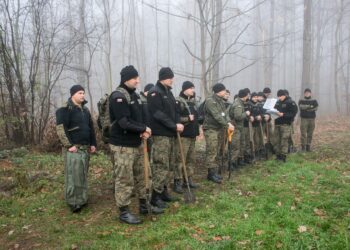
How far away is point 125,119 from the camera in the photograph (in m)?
5.21

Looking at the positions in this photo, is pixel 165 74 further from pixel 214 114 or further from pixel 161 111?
pixel 214 114

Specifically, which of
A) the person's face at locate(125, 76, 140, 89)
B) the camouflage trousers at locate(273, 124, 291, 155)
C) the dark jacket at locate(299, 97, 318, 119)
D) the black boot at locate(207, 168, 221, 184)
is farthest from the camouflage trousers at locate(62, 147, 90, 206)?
the dark jacket at locate(299, 97, 318, 119)

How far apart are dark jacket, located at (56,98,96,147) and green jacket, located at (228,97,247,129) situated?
14.5 ft

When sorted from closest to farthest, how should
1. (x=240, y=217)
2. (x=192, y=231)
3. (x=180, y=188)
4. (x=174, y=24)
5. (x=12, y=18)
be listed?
(x=192, y=231)
(x=240, y=217)
(x=180, y=188)
(x=12, y=18)
(x=174, y=24)

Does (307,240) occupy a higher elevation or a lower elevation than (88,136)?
lower

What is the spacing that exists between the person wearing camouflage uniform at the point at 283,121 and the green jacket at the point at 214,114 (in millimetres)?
2586

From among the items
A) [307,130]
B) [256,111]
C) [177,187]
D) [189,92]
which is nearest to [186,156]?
[177,187]

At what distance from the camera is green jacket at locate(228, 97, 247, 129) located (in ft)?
30.1

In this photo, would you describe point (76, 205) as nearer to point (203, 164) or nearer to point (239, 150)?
point (203, 164)

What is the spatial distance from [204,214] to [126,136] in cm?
185

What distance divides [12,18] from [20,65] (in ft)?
4.78

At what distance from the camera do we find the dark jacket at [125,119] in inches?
205

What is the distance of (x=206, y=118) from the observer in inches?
323

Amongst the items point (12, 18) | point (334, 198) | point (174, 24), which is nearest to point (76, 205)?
point (334, 198)
